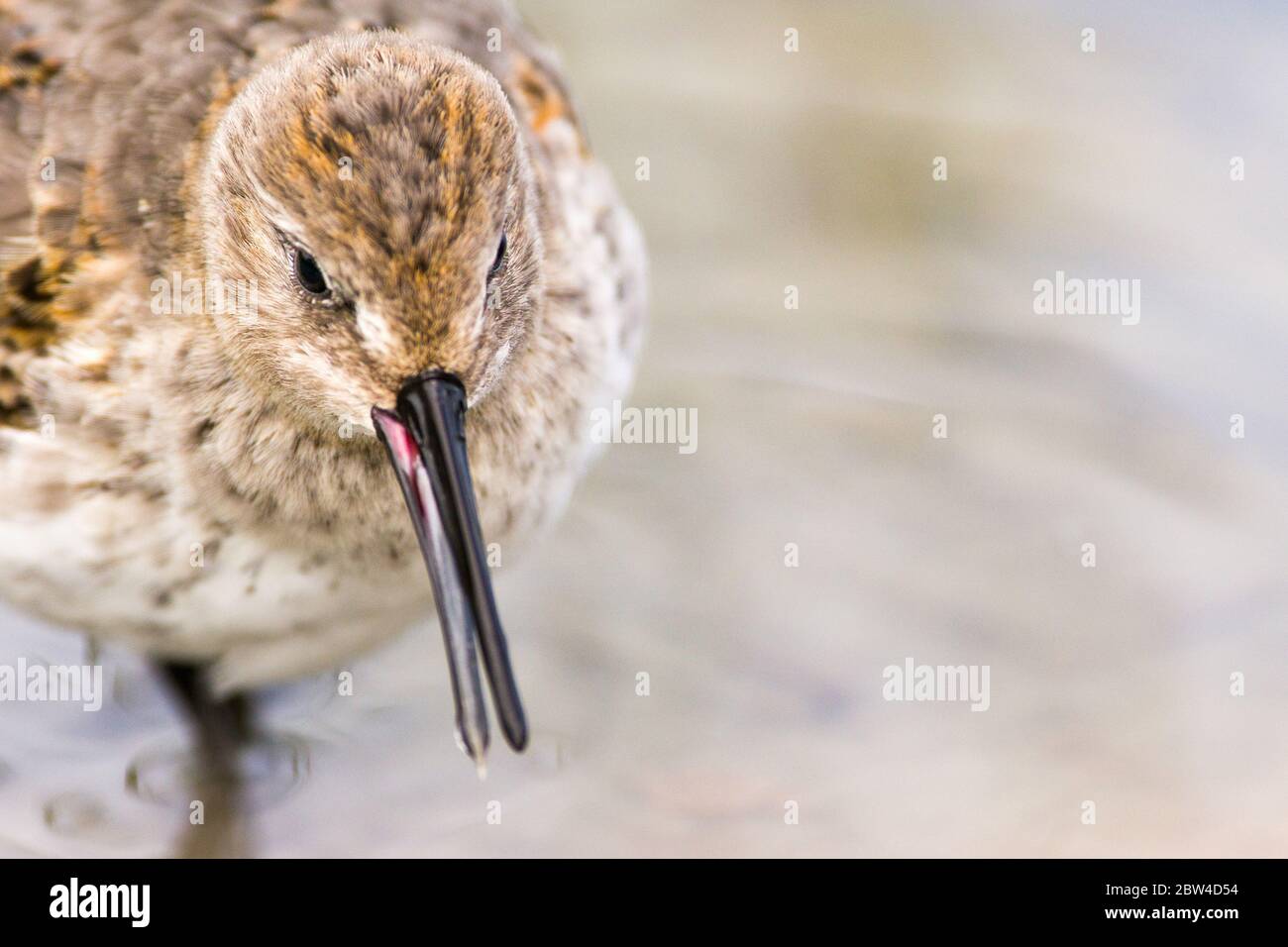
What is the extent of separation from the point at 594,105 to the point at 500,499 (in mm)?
3264

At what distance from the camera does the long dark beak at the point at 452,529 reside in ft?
9.58

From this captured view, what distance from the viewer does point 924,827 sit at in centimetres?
422

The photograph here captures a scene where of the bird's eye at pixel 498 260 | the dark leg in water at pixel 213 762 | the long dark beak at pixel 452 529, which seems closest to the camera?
the long dark beak at pixel 452 529

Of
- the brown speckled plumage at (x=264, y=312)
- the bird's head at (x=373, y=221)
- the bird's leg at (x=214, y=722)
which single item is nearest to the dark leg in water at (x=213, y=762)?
the bird's leg at (x=214, y=722)

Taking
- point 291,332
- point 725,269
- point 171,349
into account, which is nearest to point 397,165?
point 291,332

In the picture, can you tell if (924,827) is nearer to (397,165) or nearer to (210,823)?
(210,823)

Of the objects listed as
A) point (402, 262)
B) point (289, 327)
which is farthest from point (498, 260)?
point (289, 327)

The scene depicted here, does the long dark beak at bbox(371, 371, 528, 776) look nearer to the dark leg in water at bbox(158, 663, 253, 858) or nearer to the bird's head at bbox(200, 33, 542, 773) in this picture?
the bird's head at bbox(200, 33, 542, 773)

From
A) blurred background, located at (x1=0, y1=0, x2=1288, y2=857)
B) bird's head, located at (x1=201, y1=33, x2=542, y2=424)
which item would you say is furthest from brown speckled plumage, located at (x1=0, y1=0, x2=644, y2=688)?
blurred background, located at (x1=0, y1=0, x2=1288, y2=857)

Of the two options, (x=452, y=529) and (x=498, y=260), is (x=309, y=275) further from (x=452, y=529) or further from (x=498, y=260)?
(x=452, y=529)

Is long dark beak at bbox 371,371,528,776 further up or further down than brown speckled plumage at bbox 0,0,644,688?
further down

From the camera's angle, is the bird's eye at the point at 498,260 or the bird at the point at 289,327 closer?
the bird at the point at 289,327

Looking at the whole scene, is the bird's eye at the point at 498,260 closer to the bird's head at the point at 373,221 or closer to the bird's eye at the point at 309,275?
the bird's head at the point at 373,221

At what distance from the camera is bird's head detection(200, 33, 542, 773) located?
2.93 metres
